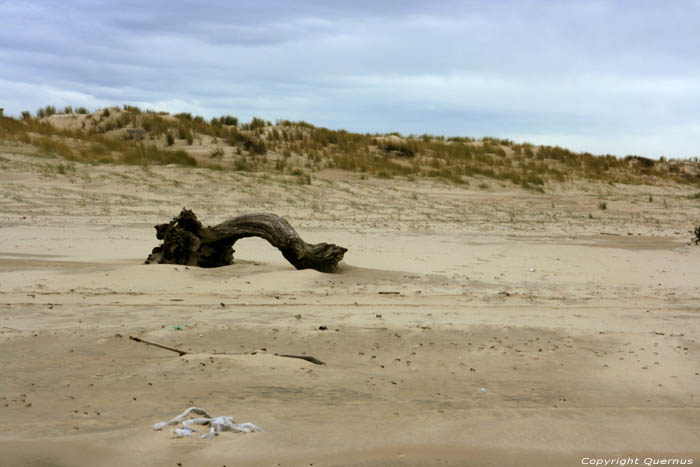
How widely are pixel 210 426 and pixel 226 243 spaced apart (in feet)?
17.8

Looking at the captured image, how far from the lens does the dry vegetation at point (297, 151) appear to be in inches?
863

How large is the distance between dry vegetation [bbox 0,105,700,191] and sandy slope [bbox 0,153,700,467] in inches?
392

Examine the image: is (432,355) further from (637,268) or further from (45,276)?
(637,268)

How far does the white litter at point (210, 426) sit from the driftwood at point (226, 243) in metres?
4.89

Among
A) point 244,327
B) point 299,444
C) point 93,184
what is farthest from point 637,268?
point 93,184

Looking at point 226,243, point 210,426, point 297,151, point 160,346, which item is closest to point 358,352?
point 160,346

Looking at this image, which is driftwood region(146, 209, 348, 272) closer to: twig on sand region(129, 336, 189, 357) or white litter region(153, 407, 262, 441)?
twig on sand region(129, 336, 189, 357)

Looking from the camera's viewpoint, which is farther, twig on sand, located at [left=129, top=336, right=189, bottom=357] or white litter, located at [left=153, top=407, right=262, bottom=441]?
twig on sand, located at [left=129, top=336, right=189, bottom=357]

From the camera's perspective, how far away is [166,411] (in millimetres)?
4465

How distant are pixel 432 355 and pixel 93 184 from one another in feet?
44.2

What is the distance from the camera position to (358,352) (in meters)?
5.82

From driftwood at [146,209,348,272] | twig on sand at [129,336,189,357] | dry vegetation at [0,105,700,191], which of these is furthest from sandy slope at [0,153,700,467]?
dry vegetation at [0,105,700,191]

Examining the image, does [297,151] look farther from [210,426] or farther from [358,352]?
[210,426]

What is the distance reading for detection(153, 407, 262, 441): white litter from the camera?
4.06 m
